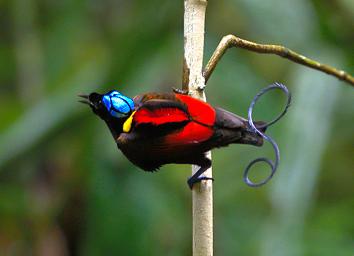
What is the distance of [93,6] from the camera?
3.82 metres

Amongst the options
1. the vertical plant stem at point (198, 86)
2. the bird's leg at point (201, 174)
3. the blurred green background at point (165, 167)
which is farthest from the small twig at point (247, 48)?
the blurred green background at point (165, 167)

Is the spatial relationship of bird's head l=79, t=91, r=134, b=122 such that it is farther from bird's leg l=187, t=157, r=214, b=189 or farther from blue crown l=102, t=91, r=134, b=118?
bird's leg l=187, t=157, r=214, b=189

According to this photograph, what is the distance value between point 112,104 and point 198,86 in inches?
7.0

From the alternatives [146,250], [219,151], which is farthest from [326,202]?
[146,250]

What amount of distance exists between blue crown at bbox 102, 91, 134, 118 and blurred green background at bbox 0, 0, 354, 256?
997 millimetres

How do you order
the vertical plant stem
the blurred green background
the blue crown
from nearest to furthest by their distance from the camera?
the vertical plant stem
the blue crown
the blurred green background

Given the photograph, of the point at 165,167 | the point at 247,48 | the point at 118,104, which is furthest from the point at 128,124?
the point at 165,167

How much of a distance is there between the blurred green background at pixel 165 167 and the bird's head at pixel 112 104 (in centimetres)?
99

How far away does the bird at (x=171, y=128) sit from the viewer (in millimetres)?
1628

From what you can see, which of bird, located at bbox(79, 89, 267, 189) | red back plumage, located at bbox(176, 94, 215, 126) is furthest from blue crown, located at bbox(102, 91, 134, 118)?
red back plumage, located at bbox(176, 94, 215, 126)

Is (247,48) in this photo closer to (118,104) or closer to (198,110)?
(198,110)

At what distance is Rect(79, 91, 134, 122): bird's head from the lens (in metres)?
1.70

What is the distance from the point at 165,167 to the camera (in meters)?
3.29

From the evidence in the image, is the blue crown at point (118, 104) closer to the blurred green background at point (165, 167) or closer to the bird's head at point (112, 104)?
the bird's head at point (112, 104)
